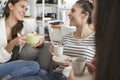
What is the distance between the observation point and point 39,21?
15.9 ft

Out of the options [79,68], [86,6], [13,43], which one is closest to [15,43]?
[13,43]

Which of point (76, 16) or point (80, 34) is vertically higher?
point (76, 16)

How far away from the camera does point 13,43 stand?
72.0 inches

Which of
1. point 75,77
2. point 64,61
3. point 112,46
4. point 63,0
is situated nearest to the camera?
point 112,46

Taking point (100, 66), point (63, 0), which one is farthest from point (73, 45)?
point (63, 0)

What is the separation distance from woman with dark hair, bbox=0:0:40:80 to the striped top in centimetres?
31

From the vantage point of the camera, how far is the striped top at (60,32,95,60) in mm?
1754

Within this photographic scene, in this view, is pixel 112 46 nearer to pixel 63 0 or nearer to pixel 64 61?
pixel 64 61

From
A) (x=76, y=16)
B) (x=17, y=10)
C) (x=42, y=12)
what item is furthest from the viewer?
(x=42, y=12)

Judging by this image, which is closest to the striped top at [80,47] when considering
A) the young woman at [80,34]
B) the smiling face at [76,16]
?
the young woman at [80,34]

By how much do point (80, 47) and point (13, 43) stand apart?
55 cm

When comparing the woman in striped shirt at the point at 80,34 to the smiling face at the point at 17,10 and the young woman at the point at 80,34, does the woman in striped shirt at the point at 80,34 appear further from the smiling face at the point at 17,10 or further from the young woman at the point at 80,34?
the smiling face at the point at 17,10

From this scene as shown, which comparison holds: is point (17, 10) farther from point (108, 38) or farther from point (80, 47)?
point (108, 38)

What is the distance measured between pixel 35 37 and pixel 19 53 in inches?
20.6
